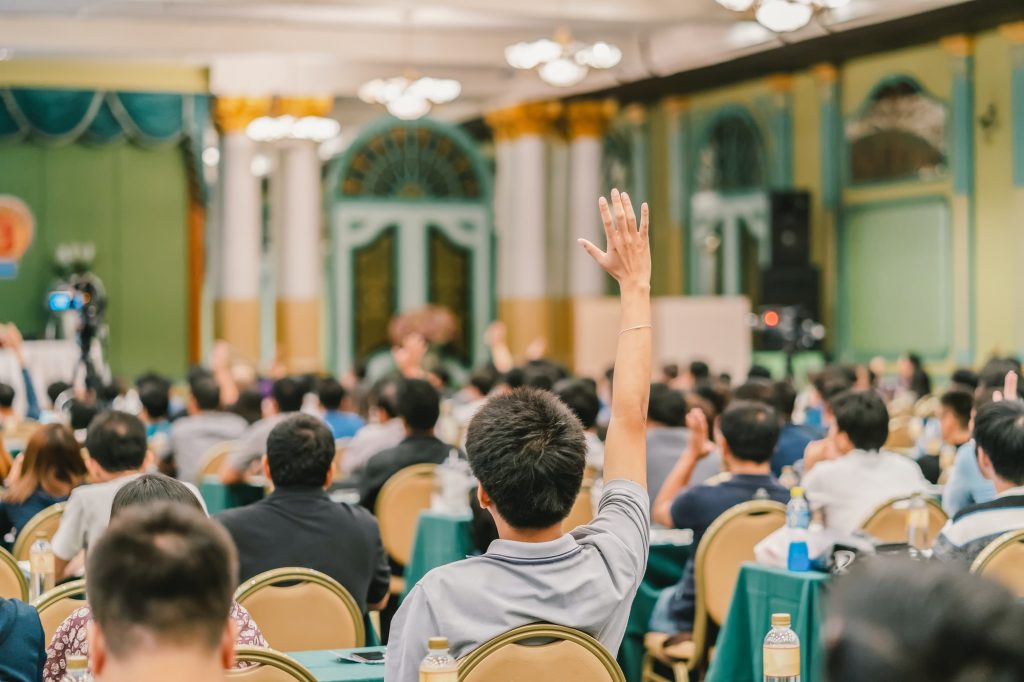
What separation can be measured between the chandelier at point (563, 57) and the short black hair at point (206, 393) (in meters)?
5.34

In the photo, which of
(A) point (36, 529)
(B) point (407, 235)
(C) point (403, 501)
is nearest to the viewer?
(A) point (36, 529)

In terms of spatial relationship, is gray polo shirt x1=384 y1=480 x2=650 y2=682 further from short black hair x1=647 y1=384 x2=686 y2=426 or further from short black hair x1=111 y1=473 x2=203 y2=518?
short black hair x1=647 y1=384 x2=686 y2=426

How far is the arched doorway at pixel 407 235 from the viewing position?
59.8 ft

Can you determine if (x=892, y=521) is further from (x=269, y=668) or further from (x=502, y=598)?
(x=269, y=668)

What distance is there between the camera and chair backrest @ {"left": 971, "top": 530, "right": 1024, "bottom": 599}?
4105 mm

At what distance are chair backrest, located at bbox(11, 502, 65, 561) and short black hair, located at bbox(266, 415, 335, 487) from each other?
1.02m

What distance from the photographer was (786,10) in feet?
35.1

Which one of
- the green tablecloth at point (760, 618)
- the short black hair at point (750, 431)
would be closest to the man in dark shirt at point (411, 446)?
the short black hair at point (750, 431)

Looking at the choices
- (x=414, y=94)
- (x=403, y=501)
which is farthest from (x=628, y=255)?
(x=414, y=94)

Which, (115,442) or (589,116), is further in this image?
(589,116)

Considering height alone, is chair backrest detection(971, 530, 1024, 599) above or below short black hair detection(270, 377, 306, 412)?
below

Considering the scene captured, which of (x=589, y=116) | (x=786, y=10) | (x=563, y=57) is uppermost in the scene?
(x=589, y=116)

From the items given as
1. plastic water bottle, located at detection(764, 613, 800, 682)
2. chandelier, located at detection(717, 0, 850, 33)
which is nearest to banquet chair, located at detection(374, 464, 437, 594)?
plastic water bottle, located at detection(764, 613, 800, 682)

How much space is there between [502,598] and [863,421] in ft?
10.9
